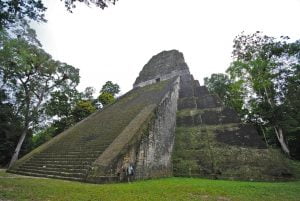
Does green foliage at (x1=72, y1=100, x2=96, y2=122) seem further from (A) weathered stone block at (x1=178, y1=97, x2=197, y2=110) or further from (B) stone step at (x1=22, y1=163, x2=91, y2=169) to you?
(B) stone step at (x1=22, y1=163, x2=91, y2=169)

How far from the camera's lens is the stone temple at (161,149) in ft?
24.7

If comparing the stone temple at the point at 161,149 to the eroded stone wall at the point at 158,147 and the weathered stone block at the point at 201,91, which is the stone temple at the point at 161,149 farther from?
the weathered stone block at the point at 201,91

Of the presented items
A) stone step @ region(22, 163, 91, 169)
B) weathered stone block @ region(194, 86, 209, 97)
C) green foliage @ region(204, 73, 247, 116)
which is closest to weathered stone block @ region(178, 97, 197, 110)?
weathered stone block @ region(194, 86, 209, 97)

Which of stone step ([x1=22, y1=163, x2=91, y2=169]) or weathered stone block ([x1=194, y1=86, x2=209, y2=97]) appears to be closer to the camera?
stone step ([x1=22, y1=163, x2=91, y2=169])

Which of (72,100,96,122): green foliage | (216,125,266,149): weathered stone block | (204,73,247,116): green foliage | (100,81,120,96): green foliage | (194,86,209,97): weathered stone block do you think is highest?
(100,81,120,96): green foliage

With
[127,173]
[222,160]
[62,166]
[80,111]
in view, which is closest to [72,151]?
[62,166]

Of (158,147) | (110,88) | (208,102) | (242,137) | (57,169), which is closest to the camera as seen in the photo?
(57,169)

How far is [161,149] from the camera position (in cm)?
948

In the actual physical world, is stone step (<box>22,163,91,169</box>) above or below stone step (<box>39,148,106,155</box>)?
below

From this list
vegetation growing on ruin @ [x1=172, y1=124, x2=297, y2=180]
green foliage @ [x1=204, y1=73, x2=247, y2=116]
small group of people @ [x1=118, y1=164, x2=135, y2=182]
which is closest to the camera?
small group of people @ [x1=118, y1=164, x2=135, y2=182]

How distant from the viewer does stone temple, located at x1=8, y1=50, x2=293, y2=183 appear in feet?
24.7

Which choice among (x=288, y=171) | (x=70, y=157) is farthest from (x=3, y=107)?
(x=288, y=171)

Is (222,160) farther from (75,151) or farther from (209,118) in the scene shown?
(75,151)

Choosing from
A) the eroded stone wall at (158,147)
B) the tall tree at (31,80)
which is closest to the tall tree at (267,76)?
the eroded stone wall at (158,147)
